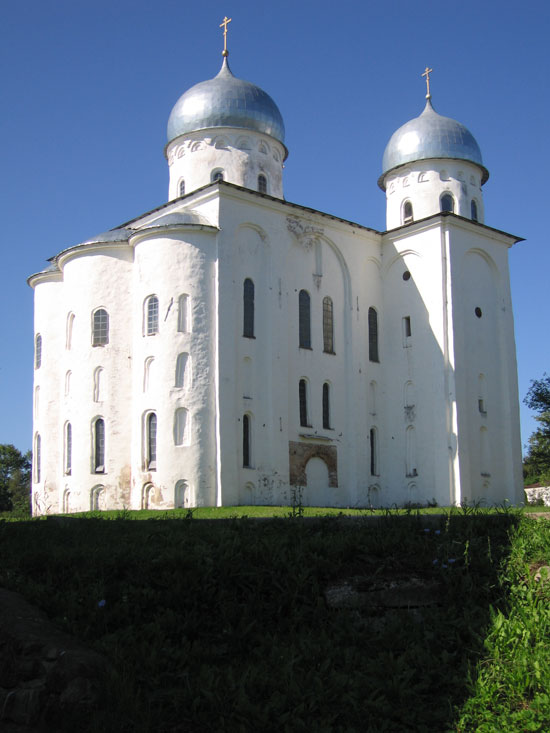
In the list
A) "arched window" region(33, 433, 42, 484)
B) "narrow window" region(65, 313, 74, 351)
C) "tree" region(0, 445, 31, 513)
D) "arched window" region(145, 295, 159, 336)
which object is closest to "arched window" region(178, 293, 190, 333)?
"arched window" region(145, 295, 159, 336)

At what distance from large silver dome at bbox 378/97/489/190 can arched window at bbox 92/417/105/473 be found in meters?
14.1

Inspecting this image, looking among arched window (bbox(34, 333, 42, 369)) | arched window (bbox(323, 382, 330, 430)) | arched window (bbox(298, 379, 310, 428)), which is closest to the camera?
arched window (bbox(298, 379, 310, 428))

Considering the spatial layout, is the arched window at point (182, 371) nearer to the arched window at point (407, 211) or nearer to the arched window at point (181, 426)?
the arched window at point (181, 426)

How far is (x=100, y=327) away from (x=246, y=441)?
5422 mm

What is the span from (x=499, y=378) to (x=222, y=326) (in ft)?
34.1

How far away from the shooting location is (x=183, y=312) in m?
24.6

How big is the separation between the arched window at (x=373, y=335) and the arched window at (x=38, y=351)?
10.3 meters

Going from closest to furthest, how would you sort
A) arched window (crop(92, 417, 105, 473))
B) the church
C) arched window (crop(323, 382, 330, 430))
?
the church < arched window (crop(92, 417, 105, 473)) < arched window (crop(323, 382, 330, 430))

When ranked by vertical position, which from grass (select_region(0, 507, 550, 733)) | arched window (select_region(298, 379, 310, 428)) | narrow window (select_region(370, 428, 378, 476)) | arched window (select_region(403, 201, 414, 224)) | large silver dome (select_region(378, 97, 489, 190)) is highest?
large silver dome (select_region(378, 97, 489, 190))

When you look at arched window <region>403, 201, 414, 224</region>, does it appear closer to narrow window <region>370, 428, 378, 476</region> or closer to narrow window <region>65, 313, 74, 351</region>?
narrow window <region>370, 428, 378, 476</region>

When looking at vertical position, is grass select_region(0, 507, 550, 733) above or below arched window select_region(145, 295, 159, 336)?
below

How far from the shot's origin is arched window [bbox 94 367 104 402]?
25.6 metres

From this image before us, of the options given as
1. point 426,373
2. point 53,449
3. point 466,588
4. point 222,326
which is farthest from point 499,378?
point 466,588

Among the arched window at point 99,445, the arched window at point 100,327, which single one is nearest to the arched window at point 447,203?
the arched window at point 100,327
